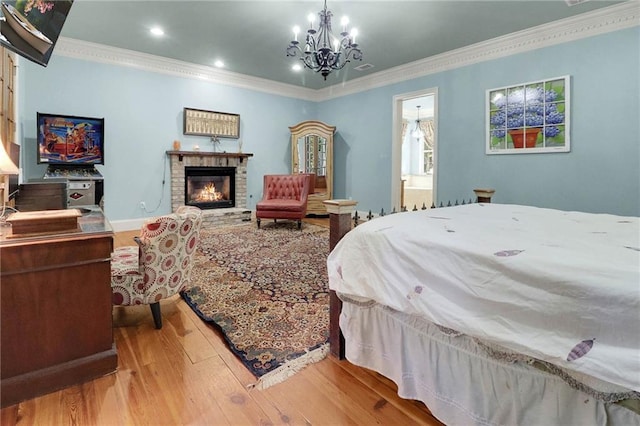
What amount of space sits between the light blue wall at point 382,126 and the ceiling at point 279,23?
52 centimetres

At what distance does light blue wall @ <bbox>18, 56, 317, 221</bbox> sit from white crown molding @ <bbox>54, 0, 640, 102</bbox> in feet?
0.44

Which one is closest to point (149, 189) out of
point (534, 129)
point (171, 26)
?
point (171, 26)

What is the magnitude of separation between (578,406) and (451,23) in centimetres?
434

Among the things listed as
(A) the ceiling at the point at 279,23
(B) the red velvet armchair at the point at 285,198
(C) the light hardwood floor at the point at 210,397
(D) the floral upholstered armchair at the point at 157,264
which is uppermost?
(A) the ceiling at the point at 279,23

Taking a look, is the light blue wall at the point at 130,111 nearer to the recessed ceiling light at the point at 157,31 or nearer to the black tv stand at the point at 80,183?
the black tv stand at the point at 80,183

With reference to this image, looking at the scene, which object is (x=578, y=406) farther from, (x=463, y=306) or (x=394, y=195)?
(x=394, y=195)

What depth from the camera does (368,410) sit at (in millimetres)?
1422

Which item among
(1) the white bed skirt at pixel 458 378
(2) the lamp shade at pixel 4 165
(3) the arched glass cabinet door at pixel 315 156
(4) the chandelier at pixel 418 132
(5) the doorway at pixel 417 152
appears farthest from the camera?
(4) the chandelier at pixel 418 132

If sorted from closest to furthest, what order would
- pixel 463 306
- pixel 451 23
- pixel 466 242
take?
pixel 463 306, pixel 466 242, pixel 451 23

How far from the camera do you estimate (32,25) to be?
2037 mm

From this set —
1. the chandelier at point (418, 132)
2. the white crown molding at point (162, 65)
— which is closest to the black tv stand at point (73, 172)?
the white crown molding at point (162, 65)

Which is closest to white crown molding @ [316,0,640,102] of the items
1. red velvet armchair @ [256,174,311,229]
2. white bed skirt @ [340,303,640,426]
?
red velvet armchair @ [256,174,311,229]

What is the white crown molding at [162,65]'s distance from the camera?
4695 millimetres

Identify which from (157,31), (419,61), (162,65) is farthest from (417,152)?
(157,31)
